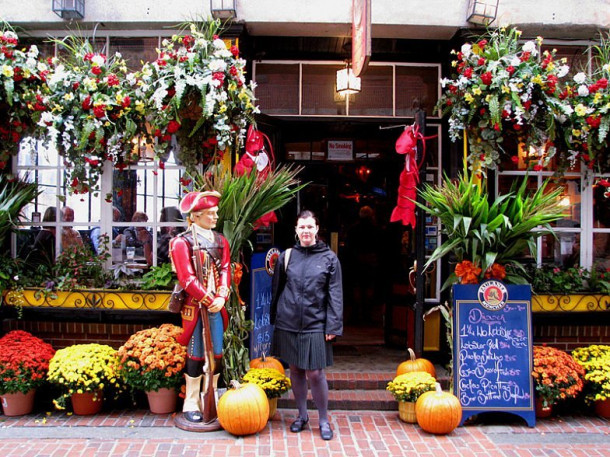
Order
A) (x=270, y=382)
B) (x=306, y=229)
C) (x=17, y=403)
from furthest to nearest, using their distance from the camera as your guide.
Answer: (x=17, y=403), (x=270, y=382), (x=306, y=229)

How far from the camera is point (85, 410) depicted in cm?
541

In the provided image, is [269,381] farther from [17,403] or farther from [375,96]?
[375,96]

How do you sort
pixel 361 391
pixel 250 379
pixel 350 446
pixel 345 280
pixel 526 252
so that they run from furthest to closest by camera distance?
pixel 345 280
pixel 526 252
pixel 361 391
pixel 250 379
pixel 350 446

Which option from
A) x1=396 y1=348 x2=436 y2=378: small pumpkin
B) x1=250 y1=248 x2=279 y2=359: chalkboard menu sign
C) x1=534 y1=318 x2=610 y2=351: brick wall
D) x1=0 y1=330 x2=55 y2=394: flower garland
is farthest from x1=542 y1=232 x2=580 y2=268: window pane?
x1=0 y1=330 x2=55 y2=394: flower garland

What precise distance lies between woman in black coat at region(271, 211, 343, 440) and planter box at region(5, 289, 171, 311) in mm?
1505

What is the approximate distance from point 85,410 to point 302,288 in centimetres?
243

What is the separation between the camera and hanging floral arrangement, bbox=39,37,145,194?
5508 millimetres

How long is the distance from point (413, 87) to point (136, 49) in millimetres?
3213

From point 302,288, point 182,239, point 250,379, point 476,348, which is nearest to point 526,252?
point 476,348

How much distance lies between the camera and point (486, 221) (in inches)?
209

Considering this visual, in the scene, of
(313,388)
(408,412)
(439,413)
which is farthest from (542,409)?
(313,388)

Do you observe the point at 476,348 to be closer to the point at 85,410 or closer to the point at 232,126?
the point at 232,126

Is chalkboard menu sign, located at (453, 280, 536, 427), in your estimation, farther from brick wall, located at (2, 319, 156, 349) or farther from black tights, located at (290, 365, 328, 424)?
brick wall, located at (2, 319, 156, 349)

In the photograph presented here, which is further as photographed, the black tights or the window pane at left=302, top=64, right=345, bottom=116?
the window pane at left=302, top=64, right=345, bottom=116
